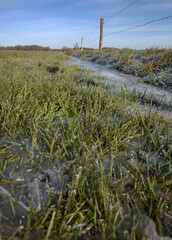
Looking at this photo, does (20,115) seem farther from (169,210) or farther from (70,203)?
(169,210)

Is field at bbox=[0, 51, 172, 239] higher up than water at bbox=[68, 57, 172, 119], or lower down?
lower down

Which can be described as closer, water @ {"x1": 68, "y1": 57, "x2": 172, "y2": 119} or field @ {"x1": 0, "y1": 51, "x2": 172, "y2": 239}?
field @ {"x1": 0, "y1": 51, "x2": 172, "y2": 239}

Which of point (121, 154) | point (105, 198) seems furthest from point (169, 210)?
point (121, 154)

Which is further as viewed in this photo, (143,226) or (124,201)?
(124,201)

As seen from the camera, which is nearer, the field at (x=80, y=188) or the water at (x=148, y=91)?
the field at (x=80, y=188)

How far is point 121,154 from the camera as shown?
132cm

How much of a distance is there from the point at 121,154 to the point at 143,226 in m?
0.58

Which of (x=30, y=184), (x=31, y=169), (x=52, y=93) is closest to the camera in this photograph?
(x=30, y=184)

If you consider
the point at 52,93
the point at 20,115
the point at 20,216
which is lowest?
the point at 20,216

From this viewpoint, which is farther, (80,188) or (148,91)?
(148,91)

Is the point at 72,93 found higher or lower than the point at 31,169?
higher

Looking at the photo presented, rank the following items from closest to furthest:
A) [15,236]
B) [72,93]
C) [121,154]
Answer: [15,236] → [121,154] → [72,93]

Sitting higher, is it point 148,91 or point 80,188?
point 148,91

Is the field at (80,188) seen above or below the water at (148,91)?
below
